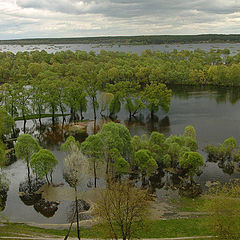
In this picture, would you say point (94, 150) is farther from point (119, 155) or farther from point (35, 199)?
point (35, 199)

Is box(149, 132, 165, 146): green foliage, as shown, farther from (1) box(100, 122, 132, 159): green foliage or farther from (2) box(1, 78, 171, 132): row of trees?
(2) box(1, 78, 171, 132): row of trees

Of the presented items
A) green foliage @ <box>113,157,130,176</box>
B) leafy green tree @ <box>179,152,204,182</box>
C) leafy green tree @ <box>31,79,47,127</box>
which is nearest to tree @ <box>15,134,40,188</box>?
green foliage @ <box>113,157,130,176</box>

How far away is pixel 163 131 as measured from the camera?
53438 mm

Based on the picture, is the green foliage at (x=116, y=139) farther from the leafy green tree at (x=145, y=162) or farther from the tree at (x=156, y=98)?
the tree at (x=156, y=98)

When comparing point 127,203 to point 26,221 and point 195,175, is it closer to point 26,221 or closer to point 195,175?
point 26,221

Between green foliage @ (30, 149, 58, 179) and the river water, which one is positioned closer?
the river water

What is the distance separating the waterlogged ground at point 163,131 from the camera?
3027 cm

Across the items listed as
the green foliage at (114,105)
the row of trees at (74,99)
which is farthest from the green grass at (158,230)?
the green foliage at (114,105)

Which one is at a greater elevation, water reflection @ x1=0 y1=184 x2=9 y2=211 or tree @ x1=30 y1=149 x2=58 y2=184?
tree @ x1=30 y1=149 x2=58 y2=184

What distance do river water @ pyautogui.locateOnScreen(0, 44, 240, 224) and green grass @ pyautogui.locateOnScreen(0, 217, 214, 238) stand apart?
2.87m

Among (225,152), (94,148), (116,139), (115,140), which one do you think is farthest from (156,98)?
(94,148)

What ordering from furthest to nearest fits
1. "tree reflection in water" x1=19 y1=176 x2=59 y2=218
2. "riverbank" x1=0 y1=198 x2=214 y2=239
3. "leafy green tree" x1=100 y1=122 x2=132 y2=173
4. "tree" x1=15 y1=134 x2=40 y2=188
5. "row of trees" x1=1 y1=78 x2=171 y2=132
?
1. "row of trees" x1=1 y1=78 x2=171 y2=132
2. "leafy green tree" x1=100 y1=122 x2=132 y2=173
3. "tree" x1=15 y1=134 x2=40 y2=188
4. "tree reflection in water" x1=19 y1=176 x2=59 y2=218
5. "riverbank" x1=0 y1=198 x2=214 y2=239

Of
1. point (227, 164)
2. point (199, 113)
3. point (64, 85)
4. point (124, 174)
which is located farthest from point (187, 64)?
point (124, 174)

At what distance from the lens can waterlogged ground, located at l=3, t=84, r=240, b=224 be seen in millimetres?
30269
